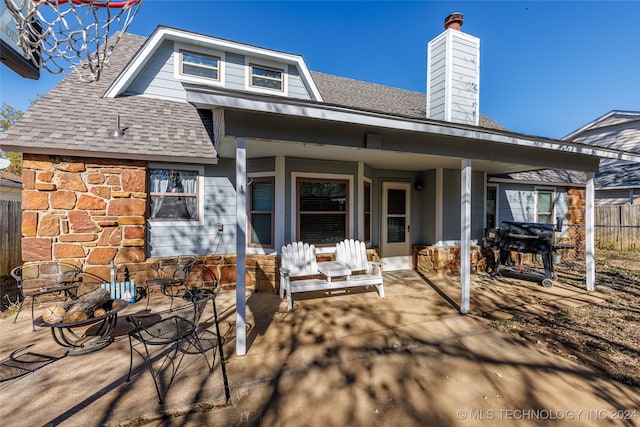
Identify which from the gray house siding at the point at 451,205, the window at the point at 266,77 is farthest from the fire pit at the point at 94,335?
the gray house siding at the point at 451,205

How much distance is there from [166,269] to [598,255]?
13157mm

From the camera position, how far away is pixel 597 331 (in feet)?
11.8

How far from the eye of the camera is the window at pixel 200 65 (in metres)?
6.29

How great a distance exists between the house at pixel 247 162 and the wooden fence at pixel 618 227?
7.05 metres

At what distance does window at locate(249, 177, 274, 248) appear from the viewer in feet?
18.0

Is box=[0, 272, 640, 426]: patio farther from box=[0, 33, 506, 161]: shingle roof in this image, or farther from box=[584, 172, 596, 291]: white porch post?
box=[584, 172, 596, 291]: white porch post

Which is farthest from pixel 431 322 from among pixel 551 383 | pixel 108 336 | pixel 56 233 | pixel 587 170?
pixel 56 233

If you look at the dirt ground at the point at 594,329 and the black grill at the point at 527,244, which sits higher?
the black grill at the point at 527,244

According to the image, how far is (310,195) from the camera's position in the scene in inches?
219

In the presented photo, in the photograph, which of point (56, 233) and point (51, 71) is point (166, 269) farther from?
point (51, 71)

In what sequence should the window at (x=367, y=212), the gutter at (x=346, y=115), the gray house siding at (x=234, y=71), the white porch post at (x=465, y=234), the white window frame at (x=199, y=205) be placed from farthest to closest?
1. the gray house siding at (x=234, y=71)
2. the window at (x=367, y=212)
3. the white window frame at (x=199, y=205)
4. the white porch post at (x=465, y=234)
5. the gutter at (x=346, y=115)

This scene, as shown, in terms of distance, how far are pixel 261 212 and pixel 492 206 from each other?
690 centimetres

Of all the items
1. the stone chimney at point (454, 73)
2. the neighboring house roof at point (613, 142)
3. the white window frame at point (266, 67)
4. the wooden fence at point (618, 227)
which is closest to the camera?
the stone chimney at point (454, 73)

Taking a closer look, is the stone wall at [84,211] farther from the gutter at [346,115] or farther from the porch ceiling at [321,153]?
the gutter at [346,115]
